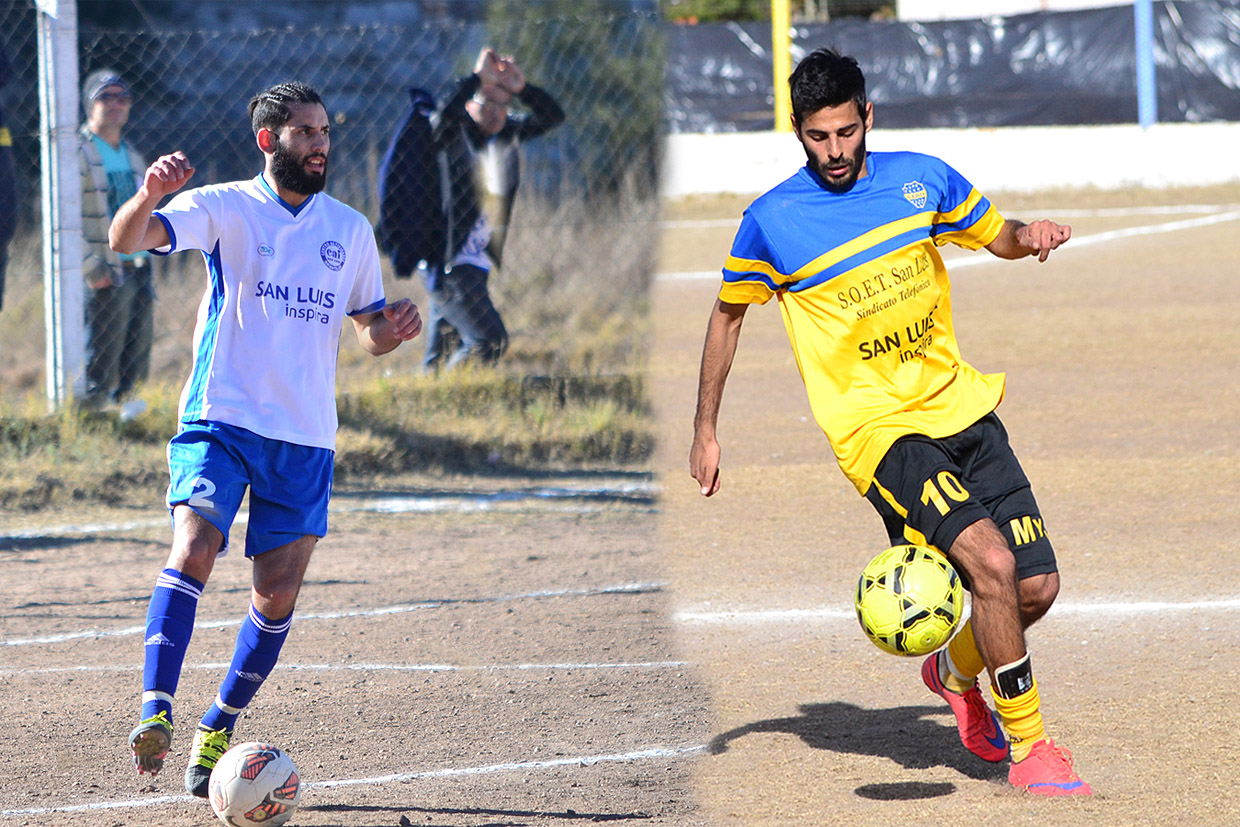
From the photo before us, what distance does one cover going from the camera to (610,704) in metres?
5.34

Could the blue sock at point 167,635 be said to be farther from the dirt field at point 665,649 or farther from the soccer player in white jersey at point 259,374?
the dirt field at point 665,649

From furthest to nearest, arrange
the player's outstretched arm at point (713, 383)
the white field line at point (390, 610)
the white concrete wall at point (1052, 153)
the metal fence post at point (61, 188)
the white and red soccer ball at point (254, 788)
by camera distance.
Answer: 1. the white concrete wall at point (1052, 153)
2. the metal fence post at point (61, 188)
3. the white field line at point (390, 610)
4. the player's outstretched arm at point (713, 383)
5. the white and red soccer ball at point (254, 788)

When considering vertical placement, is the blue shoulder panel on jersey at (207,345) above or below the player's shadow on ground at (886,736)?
above

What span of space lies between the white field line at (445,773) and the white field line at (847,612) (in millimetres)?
1423

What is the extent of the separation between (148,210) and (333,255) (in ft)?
1.95

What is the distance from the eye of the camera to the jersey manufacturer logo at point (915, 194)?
4.69m

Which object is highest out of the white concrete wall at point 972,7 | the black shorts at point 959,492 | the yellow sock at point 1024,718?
the white concrete wall at point 972,7

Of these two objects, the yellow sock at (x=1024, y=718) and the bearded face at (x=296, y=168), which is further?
the bearded face at (x=296, y=168)

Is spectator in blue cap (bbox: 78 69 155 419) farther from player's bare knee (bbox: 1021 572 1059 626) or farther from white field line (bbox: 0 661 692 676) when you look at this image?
player's bare knee (bbox: 1021 572 1059 626)

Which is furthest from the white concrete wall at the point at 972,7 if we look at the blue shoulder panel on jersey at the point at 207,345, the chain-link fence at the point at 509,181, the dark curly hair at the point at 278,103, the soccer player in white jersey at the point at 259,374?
the blue shoulder panel on jersey at the point at 207,345

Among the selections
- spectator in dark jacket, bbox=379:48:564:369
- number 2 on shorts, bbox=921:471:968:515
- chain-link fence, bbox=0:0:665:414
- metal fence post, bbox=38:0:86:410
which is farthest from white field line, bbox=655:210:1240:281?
number 2 on shorts, bbox=921:471:968:515

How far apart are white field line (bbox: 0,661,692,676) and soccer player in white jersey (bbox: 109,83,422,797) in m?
1.17

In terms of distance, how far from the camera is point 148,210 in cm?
438

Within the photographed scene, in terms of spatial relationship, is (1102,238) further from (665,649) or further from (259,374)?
(259,374)
